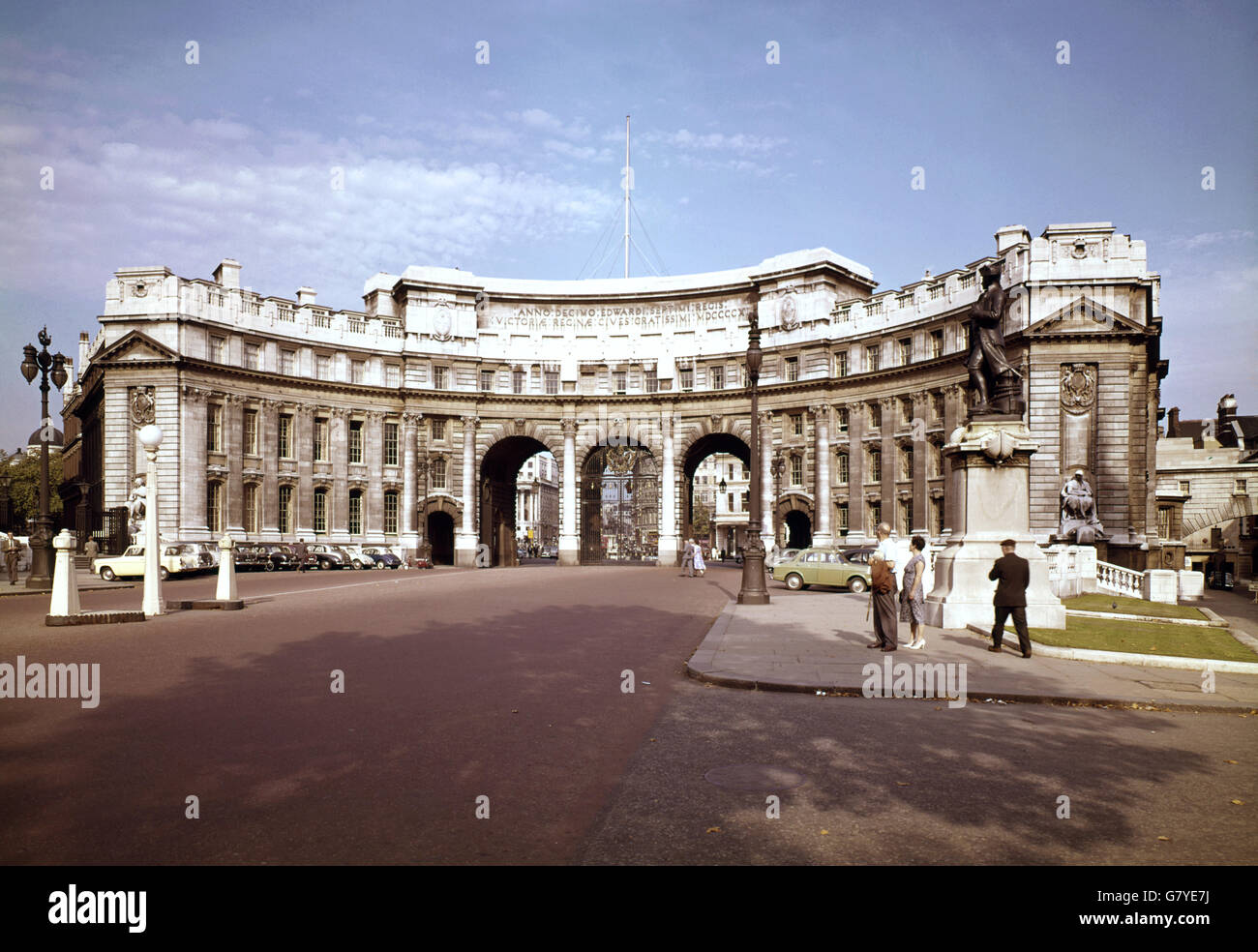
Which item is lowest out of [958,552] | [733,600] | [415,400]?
[733,600]

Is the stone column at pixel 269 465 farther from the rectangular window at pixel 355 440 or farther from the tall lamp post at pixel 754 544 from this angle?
the tall lamp post at pixel 754 544

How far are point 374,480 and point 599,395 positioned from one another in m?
16.8

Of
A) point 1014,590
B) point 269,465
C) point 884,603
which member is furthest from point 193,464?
point 1014,590

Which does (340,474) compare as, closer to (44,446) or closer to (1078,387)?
(44,446)

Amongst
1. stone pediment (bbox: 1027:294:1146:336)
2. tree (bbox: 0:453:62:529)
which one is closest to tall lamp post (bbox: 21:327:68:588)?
stone pediment (bbox: 1027:294:1146:336)

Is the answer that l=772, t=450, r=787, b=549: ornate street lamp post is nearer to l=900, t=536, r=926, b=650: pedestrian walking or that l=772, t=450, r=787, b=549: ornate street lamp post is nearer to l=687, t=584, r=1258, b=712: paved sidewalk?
l=687, t=584, r=1258, b=712: paved sidewalk

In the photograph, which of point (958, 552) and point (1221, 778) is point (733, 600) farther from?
point (1221, 778)

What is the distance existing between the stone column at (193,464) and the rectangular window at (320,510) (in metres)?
6.96

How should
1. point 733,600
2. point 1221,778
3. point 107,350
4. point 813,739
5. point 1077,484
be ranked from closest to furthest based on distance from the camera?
point 1221,778, point 813,739, point 733,600, point 1077,484, point 107,350

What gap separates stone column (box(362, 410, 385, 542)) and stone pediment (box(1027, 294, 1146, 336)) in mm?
40395

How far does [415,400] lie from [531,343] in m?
9.26

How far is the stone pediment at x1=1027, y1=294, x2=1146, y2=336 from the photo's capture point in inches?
1652

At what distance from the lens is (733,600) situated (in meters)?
24.2
